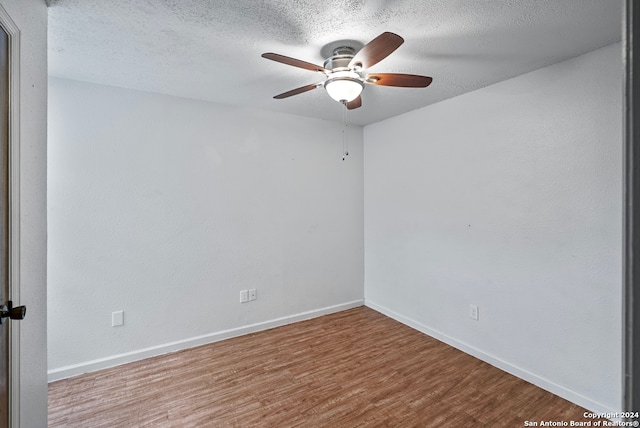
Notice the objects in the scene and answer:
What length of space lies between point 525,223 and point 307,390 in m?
2.03

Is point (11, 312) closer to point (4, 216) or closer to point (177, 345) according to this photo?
point (4, 216)

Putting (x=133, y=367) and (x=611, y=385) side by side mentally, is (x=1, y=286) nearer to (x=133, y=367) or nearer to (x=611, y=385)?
(x=133, y=367)

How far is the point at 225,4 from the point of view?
4.94 ft

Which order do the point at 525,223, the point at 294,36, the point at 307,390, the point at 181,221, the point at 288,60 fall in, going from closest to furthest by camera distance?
1. the point at 288,60
2. the point at 294,36
3. the point at 307,390
4. the point at 525,223
5. the point at 181,221

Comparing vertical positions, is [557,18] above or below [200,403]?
above

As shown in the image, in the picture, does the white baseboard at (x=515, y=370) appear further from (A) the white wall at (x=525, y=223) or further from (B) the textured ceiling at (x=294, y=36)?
(B) the textured ceiling at (x=294, y=36)

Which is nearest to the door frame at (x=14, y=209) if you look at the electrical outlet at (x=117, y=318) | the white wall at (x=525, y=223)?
the electrical outlet at (x=117, y=318)

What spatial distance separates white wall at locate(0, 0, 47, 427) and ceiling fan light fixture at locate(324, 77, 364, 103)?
4.52 ft

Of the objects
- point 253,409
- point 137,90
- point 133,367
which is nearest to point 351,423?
point 253,409

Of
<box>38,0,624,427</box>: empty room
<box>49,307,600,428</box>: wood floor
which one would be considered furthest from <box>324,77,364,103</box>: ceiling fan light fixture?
<box>49,307,600,428</box>: wood floor

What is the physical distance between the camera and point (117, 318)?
2.56 meters

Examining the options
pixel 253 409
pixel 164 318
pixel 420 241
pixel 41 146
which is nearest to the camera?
pixel 41 146

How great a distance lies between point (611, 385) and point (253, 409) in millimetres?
2261

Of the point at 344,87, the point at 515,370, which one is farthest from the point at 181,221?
the point at 515,370
